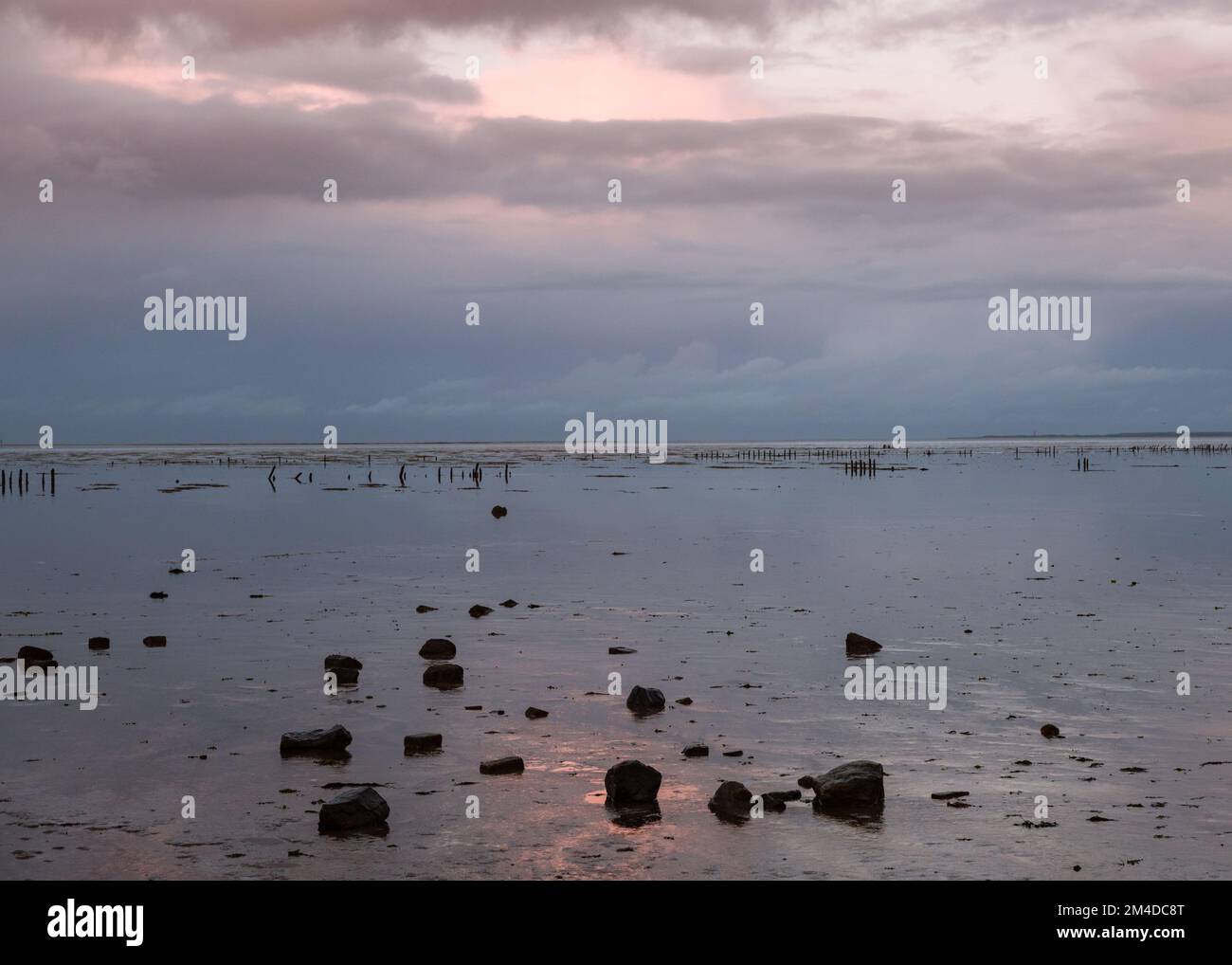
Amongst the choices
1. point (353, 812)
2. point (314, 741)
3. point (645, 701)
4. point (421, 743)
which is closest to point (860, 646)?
point (645, 701)

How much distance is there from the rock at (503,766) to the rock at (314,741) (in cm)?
253

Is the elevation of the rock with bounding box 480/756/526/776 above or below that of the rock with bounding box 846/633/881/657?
below

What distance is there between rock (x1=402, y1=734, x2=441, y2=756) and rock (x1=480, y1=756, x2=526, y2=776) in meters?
1.47

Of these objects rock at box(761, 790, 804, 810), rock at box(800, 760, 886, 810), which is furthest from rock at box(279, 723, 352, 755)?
rock at box(800, 760, 886, 810)

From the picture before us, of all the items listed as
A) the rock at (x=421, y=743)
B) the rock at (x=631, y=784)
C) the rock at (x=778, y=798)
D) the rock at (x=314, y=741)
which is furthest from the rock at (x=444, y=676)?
the rock at (x=778, y=798)

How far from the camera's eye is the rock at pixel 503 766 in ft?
50.5

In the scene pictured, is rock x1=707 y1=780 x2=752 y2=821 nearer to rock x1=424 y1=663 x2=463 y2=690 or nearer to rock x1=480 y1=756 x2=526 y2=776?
rock x1=480 y1=756 x2=526 y2=776

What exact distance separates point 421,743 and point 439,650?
740cm

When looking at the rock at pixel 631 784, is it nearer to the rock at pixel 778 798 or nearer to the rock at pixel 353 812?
the rock at pixel 778 798

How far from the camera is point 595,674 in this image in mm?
22188

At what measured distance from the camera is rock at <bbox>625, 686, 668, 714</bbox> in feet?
62.4

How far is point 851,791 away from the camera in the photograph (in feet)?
44.9

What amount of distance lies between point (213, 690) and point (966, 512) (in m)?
58.4
